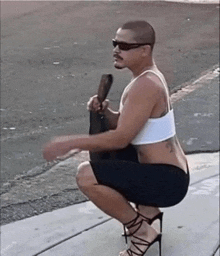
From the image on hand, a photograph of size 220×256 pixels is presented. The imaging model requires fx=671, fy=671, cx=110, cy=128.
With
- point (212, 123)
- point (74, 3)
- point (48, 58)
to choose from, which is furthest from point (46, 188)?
point (74, 3)

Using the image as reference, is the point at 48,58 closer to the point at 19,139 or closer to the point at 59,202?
the point at 19,139

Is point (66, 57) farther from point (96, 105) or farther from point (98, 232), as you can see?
point (96, 105)

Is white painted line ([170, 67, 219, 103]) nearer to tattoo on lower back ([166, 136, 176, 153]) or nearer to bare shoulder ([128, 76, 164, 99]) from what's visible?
tattoo on lower back ([166, 136, 176, 153])

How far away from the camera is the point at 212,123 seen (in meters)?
6.84

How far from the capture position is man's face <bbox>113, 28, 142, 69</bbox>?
3465 mm

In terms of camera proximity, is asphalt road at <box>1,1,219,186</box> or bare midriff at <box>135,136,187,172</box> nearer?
bare midriff at <box>135,136,187,172</box>

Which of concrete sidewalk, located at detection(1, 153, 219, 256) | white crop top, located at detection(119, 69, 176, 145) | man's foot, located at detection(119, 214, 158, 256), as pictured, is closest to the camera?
white crop top, located at detection(119, 69, 176, 145)

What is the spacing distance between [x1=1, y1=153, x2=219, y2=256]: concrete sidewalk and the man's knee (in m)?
0.58

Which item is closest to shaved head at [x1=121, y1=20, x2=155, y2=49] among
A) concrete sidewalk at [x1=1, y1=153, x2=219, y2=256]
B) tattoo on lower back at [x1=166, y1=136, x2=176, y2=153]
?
tattoo on lower back at [x1=166, y1=136, x2=176, y2=153]

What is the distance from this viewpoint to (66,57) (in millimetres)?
10242

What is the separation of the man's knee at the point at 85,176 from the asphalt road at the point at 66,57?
79.5 inches

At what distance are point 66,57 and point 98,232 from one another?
6271 millimetres

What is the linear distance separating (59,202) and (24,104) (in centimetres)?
303

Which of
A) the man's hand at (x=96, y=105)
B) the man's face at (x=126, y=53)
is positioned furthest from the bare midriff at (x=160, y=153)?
the man's face at (x=126, y=53)
